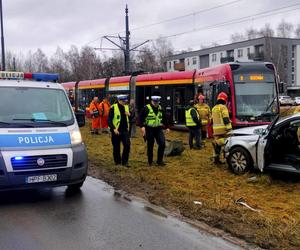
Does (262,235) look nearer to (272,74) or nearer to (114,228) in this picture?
(114,228)

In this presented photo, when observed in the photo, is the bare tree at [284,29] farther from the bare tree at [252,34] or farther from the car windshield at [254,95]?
the car windshield at [254,95]

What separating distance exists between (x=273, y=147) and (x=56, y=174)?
4116mm

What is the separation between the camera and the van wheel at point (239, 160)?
32.1 feet

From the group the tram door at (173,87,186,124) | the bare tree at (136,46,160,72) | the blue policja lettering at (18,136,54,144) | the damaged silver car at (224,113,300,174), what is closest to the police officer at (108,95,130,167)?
the damaged silver car at (224,113,300,174)

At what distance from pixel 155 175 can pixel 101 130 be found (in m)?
11.2

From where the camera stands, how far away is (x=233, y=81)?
57.0 feet

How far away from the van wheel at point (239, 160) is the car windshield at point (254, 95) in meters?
7.30

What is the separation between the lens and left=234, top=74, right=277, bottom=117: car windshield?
56.9 ft

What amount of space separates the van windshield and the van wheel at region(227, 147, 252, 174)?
3.61 meters

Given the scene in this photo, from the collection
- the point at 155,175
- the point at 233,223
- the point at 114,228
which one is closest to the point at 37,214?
the point at 114,228

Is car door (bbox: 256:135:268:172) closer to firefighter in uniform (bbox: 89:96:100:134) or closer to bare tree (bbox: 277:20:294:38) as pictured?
firefighter in uniform (bbox: 89:96:100:134)

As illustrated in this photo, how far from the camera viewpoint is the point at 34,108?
830cm

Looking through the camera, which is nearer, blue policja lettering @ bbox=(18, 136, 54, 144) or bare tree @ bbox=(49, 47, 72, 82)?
blue policja lettering @ bbox=(18, 136, 54, 144)

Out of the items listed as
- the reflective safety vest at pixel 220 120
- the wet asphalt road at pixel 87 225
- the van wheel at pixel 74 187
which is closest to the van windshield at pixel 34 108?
the van wheel at pixel 74 187
